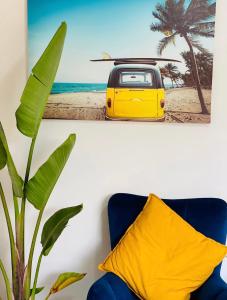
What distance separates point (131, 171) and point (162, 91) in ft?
1.54

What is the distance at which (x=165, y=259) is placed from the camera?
164 cm

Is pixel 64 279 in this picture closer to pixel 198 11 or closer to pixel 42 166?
pixel 42 166

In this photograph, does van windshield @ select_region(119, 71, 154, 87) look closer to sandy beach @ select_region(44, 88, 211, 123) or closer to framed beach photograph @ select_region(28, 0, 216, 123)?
framed beach photograph @ select_region(28, 0, 216, 123)

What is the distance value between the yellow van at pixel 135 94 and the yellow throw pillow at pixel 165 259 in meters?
0.57

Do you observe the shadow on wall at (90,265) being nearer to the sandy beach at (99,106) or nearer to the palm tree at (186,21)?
the sandy beach at (99,106)

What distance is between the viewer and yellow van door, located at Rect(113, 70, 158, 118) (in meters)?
1.91

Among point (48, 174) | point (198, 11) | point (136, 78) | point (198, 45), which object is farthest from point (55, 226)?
point (198, 11)

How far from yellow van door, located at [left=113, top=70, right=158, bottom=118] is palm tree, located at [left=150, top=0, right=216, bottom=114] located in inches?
8.4

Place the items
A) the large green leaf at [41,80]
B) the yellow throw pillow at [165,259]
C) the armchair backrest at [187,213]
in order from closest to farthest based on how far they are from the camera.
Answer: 1. the large green leaf at [41,80]
2. the yellow throw pillow at [165,259]
3. the armchair backrest at [187,213]

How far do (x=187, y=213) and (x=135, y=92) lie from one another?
692mm

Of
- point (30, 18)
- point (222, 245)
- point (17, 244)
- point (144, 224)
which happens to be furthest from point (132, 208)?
point (30, 18)

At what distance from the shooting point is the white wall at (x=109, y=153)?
1.92m

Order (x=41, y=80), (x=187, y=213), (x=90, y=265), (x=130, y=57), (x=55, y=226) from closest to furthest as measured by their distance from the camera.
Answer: (x=41, y=80)
(x=55, y=226)
(x=187, y=213)
(x=130, y=57)
(x=90, y=265)

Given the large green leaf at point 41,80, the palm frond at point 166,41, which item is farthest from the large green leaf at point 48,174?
the palm frond at point 166,41
